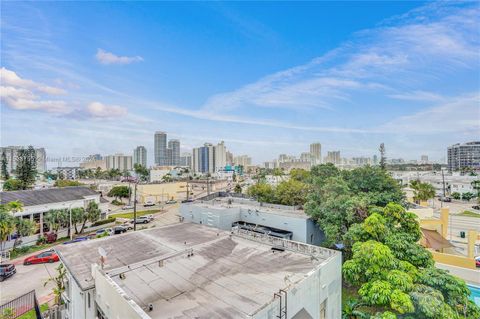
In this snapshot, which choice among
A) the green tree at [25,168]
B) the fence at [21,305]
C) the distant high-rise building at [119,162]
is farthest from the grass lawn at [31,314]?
the distant high-rise building at [119,162]

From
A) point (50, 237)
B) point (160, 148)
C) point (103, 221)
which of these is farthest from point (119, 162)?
point (50, 237)

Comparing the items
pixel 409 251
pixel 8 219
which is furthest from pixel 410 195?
pixel 8 219

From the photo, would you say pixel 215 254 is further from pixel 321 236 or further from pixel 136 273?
pixel 321 236

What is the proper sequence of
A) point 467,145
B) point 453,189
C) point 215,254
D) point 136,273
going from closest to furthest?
1. point 136,273
2. point 215,254
3. point 453,189
4. point 467,145

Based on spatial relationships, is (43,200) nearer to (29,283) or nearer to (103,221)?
(103,221)

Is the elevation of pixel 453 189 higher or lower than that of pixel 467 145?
lower

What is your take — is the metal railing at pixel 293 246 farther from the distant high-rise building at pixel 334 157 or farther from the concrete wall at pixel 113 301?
the distant high-rise building at pixel 334 157
